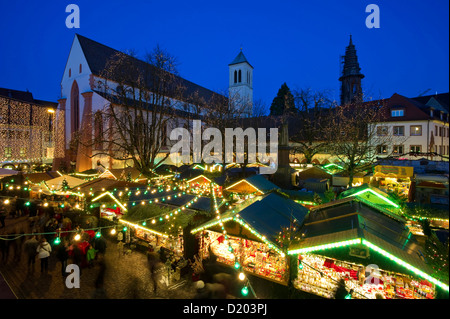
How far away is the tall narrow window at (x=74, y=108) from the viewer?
31234mm

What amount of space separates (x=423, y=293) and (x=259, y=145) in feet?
85.7

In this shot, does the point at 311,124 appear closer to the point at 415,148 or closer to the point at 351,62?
the point at 415,148

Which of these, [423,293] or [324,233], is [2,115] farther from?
[423,293]

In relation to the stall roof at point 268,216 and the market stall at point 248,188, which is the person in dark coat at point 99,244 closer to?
the stall roof at point 268,216

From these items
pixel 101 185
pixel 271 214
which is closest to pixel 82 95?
pixel 101 185

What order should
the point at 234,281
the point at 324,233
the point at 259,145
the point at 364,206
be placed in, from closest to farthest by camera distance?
the point at 324,233 < the point at 234,281 < the point at 364,206 < the point at 259,145

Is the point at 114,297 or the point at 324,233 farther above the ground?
the point at 324,233

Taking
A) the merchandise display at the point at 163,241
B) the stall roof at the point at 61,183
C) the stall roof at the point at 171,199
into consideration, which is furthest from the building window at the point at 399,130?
the stall roof at the point at 61,183

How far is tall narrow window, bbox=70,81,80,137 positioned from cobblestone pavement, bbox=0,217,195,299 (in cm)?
2604

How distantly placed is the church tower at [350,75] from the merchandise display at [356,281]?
51.1 meters

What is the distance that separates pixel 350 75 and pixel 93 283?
5823cm
